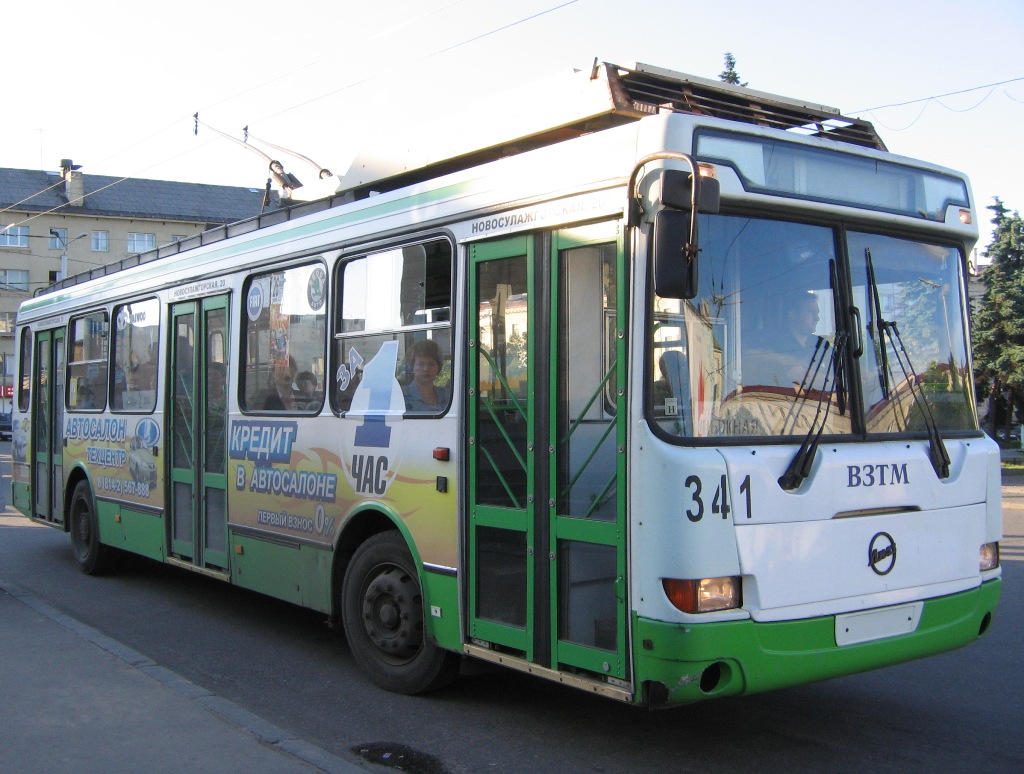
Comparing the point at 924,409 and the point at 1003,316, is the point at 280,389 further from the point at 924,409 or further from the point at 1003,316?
the point at 1003,316

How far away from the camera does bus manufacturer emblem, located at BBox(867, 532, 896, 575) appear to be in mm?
5036

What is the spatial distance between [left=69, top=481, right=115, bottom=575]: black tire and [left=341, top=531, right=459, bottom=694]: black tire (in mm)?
5199

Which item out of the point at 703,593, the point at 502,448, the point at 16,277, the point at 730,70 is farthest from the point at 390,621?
the point at 16,277

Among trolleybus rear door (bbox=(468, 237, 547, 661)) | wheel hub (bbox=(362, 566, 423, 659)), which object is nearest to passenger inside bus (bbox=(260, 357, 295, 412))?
wheel hub (bbox=(362, 566, 423, 659))

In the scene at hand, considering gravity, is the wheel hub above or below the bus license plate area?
below

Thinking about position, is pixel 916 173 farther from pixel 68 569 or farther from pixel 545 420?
pixel 68 569

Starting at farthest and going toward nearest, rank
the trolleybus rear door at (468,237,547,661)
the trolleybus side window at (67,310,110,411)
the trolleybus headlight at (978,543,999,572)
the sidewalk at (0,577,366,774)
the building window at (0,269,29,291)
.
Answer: the building window at (0,269,29,291), the trolleybus side window at (67,310,110,411), the trolleybus headlight at (978,543,999,572), the trolleybus rear door at (468,237,547,661), the sidewalk at (0,577,366,774)

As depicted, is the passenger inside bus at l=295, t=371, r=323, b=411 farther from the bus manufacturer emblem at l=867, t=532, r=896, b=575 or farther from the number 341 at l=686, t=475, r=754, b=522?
the bus manufacturer emblem at l=867, t=532, r=896, b=575

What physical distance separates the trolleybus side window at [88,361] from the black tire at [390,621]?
17.4 ft

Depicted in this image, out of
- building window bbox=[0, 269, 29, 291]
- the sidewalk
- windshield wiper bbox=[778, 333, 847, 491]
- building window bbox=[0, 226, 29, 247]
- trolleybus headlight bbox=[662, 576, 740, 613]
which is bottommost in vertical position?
the sidewalk

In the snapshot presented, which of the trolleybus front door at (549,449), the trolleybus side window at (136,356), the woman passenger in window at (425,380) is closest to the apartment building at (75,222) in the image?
the trolleybus side window at (136,356)

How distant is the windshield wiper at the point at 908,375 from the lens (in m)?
5.31

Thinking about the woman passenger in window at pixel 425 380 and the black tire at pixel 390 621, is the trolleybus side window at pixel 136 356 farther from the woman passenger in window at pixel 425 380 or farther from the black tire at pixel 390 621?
the woman passenger in window at pixel 425 380

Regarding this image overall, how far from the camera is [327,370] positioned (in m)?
7.25
